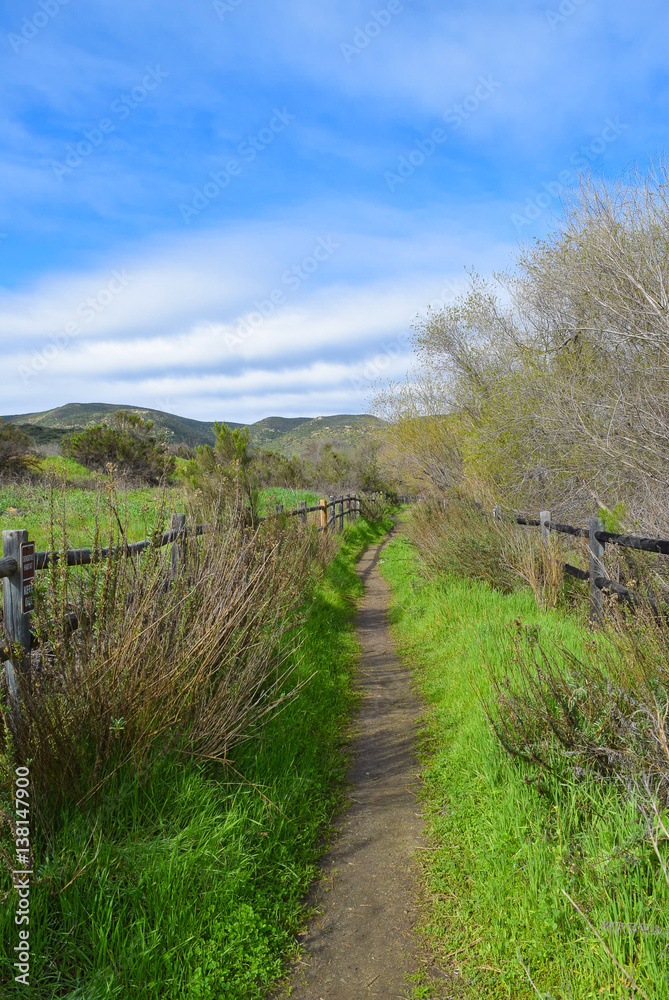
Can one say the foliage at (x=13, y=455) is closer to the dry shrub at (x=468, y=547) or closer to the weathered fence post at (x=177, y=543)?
the dry shrub at (x=468, y=547)

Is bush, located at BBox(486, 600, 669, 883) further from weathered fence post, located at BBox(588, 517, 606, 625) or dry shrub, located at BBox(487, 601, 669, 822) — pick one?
weathered fence post, located at BBox(588, 517, 606, 625)

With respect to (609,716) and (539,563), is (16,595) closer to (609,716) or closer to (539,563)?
(609,716)

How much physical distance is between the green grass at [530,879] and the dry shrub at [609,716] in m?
0.13

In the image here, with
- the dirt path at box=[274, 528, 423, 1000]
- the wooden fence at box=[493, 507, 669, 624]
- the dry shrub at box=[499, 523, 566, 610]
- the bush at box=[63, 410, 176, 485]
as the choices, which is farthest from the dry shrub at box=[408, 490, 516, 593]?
the bush at box=[63, 410, 176, 485]

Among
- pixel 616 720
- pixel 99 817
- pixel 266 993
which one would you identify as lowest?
pixel 266 993

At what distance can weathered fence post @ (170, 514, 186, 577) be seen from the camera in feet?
16.4

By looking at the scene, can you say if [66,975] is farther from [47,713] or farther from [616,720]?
[616,720]

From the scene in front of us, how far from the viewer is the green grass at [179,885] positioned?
2.39 m

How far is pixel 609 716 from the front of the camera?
3.12m

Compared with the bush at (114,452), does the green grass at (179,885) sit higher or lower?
lower

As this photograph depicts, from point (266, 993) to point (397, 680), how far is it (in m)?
3.97

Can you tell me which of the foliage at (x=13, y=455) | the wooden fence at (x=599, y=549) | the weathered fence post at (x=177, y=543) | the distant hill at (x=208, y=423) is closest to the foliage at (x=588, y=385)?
the wooden fence at (x=599, y=549)

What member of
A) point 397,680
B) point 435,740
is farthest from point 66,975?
point 397,680

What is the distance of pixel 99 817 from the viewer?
285cm
